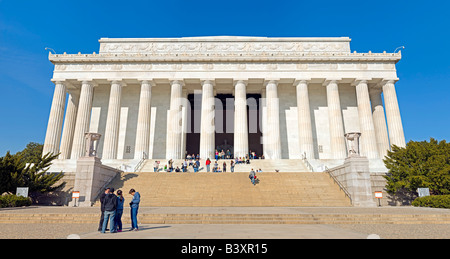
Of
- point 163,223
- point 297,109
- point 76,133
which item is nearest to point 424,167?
point 163,223

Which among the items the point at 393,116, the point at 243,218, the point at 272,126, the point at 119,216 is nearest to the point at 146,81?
the point at 272,126

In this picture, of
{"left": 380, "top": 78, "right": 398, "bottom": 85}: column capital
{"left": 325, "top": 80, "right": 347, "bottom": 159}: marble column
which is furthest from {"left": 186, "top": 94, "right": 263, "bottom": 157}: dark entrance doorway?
{"left": 380, "top": 78, "right": 398, "bottom": 85}: column capital

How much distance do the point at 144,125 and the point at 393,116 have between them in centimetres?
3655

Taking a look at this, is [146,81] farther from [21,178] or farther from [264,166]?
[21,178]

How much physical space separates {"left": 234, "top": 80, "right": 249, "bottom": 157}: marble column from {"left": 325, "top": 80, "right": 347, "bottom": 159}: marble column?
12.9 meters

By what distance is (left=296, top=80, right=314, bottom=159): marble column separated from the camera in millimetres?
40875

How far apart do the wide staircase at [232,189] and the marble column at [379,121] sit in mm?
20713

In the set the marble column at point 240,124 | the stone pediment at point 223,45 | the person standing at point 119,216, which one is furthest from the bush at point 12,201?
the stone pediment at point 223,45

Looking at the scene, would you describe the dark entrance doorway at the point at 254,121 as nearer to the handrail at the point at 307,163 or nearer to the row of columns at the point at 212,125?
the row of columns at the point at 212,125

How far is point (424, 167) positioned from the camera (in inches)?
877

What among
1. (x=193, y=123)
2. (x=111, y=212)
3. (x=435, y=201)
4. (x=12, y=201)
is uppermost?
(x=193, y=123)

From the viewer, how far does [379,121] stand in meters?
44.5

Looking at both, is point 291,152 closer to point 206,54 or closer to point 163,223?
point 206,54

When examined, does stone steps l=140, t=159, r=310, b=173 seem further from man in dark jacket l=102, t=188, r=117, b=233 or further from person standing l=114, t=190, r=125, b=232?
man in dark jacket l=102, t=188, r=117, b=233
